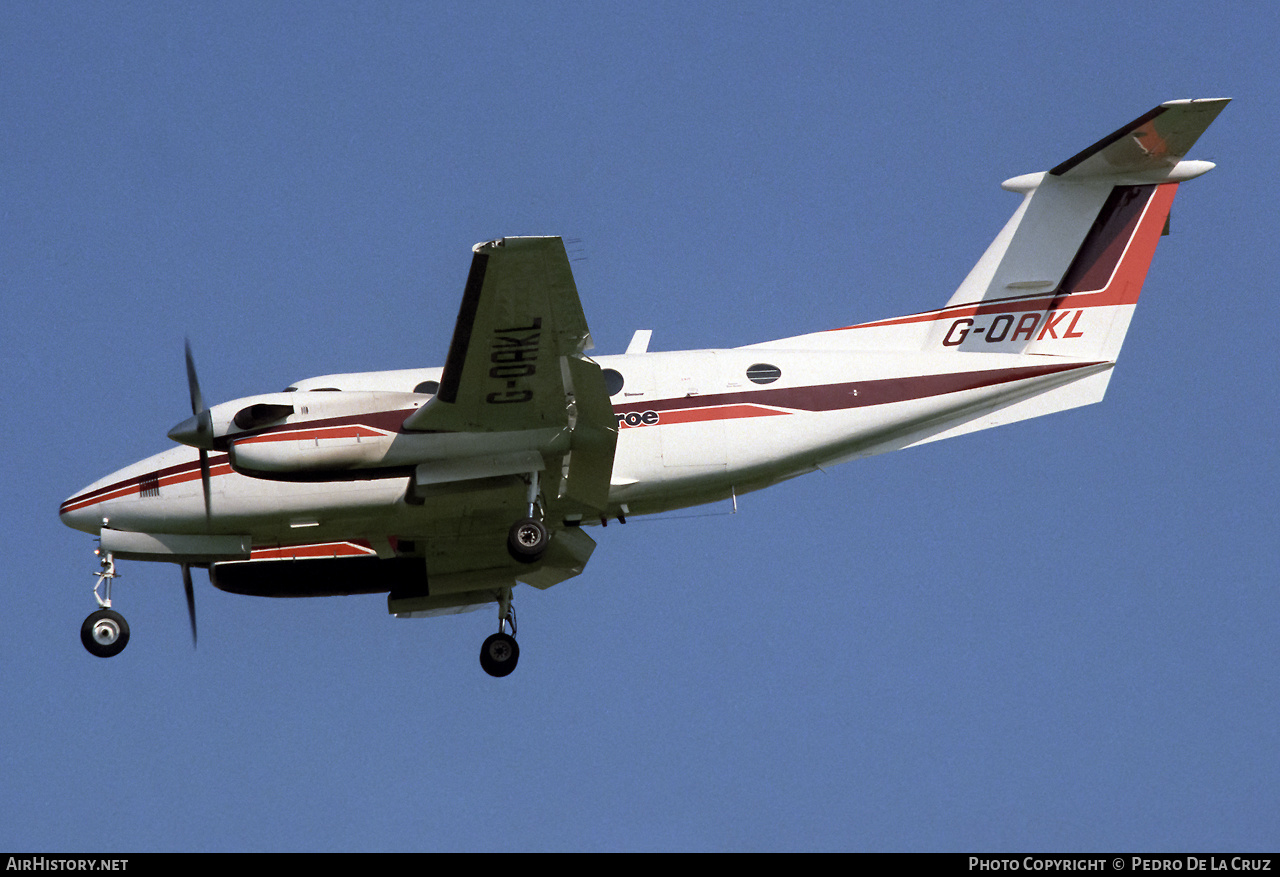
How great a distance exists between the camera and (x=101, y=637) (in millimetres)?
18516

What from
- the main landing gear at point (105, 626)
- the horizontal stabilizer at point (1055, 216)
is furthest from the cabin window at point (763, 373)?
the main landing gear at point (105, 626)

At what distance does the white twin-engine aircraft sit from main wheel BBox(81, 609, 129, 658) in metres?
0.03

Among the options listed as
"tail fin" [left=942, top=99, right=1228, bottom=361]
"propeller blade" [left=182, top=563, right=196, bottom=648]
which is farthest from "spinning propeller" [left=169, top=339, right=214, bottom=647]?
"tail fin" [left=942, top=99, right=1228, bottom=361]

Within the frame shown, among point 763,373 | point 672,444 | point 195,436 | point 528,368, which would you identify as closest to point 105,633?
point 195,436

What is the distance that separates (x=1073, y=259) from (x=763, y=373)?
4.71 m

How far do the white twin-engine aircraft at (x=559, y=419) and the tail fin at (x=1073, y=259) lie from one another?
0.10 ft

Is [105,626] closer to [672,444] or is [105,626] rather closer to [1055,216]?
[672,444]

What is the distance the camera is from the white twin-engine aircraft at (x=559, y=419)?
17078 mm

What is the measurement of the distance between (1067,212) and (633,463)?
6.87m

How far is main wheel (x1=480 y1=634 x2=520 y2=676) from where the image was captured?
67.4 ft

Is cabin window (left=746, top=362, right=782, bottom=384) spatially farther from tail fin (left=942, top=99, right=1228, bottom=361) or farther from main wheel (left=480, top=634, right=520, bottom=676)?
main wheel (left=480, top=634, right=520, bottom=676)

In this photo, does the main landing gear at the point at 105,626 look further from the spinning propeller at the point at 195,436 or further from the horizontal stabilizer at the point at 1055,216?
the horizontal stabilizer at the point at 1055,216

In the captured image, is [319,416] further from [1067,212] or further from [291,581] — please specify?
[1067,212]
